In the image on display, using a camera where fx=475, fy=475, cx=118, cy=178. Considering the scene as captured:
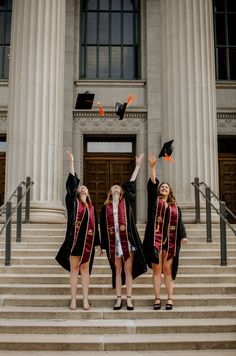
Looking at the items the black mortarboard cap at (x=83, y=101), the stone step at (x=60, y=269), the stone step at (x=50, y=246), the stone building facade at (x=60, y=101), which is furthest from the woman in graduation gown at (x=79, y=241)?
the black mortarboard cap at (x=83, y=101)

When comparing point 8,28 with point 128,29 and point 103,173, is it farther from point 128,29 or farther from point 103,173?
point 103,173

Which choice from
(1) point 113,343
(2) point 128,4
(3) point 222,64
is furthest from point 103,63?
(1) point 113,343

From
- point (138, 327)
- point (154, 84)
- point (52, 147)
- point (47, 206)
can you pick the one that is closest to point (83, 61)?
point (154, 84)

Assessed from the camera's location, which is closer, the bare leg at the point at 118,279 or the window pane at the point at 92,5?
the bare leg at the point at 118,279

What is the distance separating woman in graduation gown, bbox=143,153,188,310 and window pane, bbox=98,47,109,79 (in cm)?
969

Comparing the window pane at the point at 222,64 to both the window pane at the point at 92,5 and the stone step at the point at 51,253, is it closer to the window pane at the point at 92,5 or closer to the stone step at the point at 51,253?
the window pane at the point at 92,5

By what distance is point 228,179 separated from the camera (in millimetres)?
15570

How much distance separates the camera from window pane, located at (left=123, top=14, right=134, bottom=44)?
16.2 meters

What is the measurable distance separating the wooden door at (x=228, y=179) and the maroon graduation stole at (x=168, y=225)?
8863 mm

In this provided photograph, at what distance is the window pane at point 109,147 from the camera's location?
51.4 ft

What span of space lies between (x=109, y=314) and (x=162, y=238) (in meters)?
1.27

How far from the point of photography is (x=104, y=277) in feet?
25.1

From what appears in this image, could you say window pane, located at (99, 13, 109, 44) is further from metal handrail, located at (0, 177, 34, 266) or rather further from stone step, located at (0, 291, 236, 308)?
stone step, located at (0, 291, 236, 308)

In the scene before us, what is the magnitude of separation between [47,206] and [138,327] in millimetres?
5951
